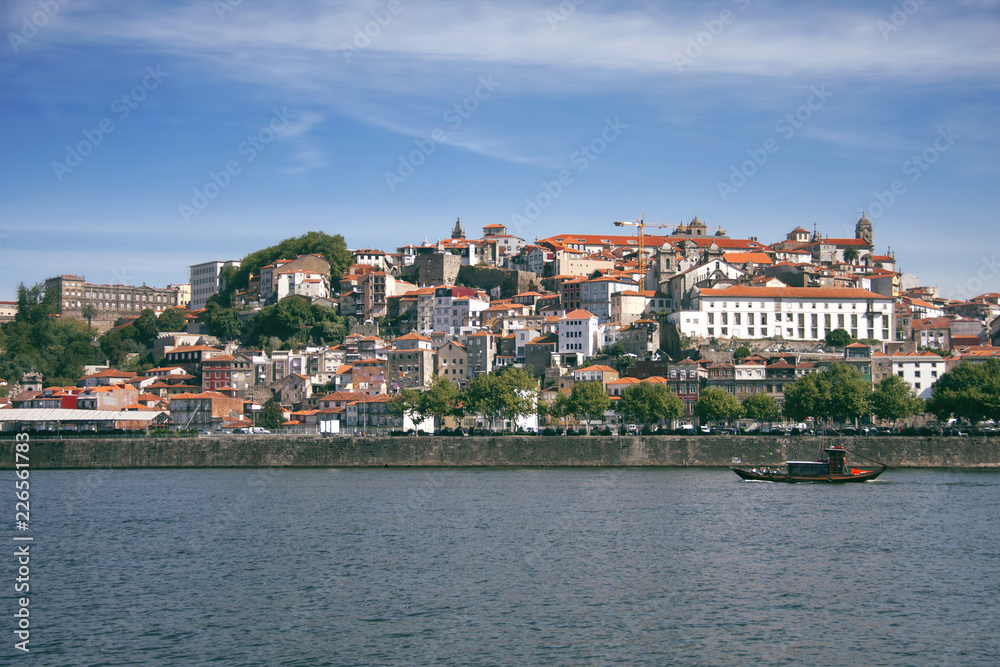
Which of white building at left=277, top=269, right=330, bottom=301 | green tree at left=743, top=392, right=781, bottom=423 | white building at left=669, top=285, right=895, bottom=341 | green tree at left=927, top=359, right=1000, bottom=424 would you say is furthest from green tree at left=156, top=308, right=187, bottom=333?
green tree at left=927, top=359, right=1000, bottom=424

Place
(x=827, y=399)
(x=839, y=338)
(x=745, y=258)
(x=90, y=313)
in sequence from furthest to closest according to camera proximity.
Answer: (x=90, y=313), (x=745, y=258), (x=839, y=338), (x=827, y=399)

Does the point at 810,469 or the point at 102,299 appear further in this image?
the point at 102,299

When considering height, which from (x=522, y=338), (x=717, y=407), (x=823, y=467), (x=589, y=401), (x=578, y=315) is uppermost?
(x=578, y=315)

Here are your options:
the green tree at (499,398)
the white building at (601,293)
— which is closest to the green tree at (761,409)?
the green tree at (499,398)

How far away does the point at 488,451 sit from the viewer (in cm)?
6266

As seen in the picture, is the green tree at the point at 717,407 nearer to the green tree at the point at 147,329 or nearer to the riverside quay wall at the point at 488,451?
the riverside quay wall at the point at 488,451

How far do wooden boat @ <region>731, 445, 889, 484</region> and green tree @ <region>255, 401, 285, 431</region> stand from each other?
120 ft

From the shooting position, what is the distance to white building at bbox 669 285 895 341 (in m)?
96.3

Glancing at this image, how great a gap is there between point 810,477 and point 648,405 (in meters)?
17.3

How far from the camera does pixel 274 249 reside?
128000 millimetres

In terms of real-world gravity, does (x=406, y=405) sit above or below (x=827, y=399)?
below

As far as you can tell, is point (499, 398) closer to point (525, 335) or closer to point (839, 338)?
point (525, 335)

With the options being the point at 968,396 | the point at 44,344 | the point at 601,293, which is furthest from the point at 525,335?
the point at 44,344

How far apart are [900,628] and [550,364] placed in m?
69.8
